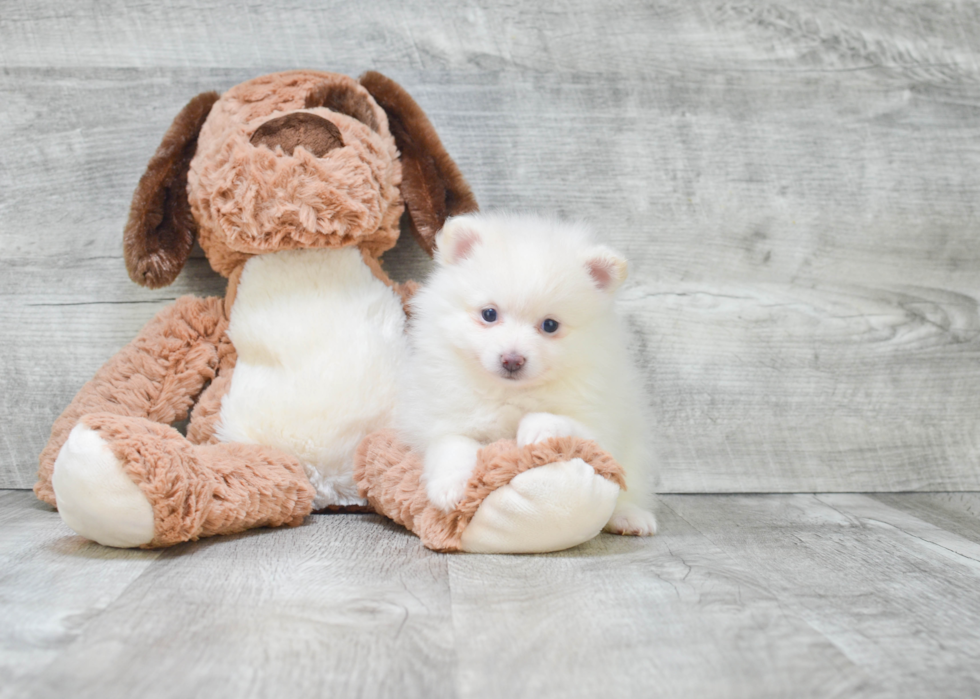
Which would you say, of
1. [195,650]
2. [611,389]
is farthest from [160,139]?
[195,650]

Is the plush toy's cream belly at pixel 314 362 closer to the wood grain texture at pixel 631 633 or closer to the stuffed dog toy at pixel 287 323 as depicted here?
the stuffed dog toy at pixel 287 323

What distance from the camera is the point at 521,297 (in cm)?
131

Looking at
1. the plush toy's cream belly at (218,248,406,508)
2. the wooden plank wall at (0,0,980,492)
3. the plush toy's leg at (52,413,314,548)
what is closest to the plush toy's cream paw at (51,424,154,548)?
the plush toy's leg at (52,413,314,548)

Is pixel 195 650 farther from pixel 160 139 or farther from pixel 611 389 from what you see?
pixel 160 139

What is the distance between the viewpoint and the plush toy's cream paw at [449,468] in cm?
125

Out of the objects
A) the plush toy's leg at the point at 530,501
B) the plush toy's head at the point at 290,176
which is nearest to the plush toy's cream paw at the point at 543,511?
the plush toy's leg at the point at 530,501

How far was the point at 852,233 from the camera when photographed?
189 centimetres

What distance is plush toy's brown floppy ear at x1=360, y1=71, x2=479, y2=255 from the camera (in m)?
1.68

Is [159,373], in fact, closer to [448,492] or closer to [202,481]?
[202,481]

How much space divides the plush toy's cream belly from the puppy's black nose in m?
0.37

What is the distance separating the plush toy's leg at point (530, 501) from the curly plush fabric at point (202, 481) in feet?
0.90

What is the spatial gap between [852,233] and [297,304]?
1288mm

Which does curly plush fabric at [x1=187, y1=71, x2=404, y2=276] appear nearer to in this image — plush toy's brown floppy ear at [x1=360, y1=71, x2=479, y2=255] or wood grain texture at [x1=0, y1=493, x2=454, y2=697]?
plush toy's brown floppy ear at [x1=360, y1=71, x2=479, y2=255]

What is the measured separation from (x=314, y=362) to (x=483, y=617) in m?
0.70
